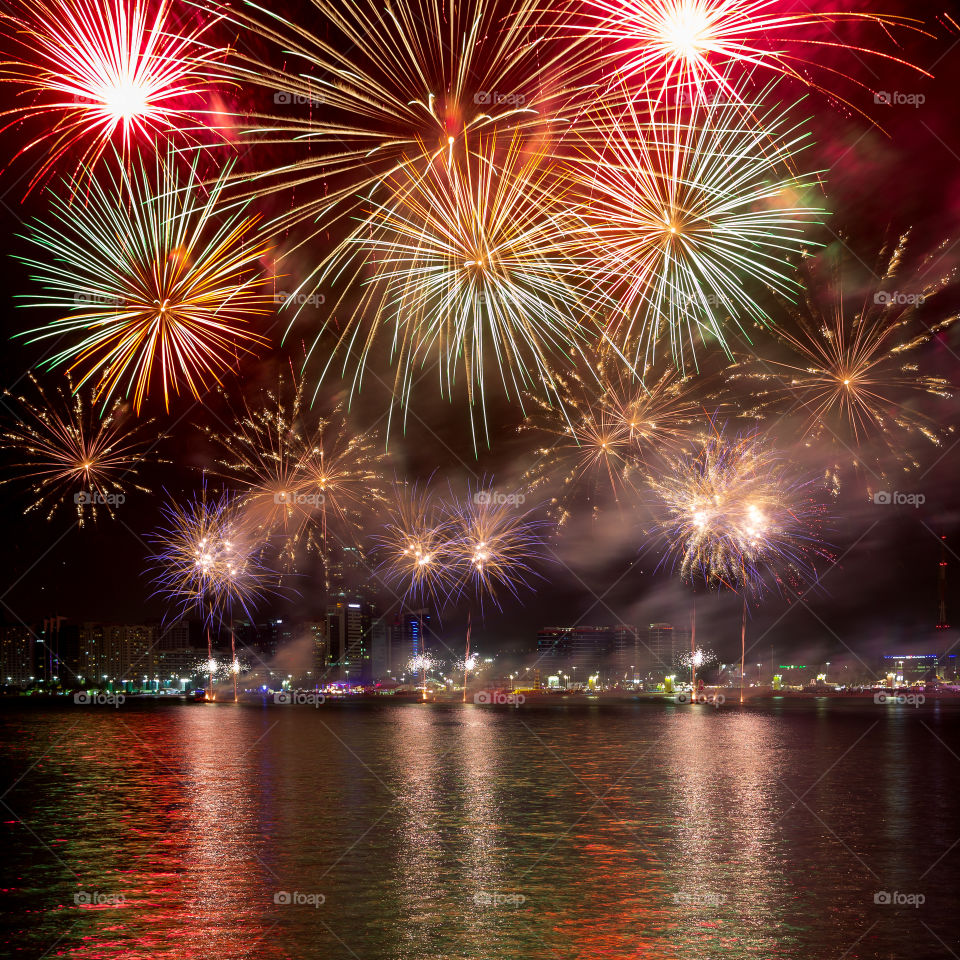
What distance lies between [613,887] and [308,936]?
239 inches

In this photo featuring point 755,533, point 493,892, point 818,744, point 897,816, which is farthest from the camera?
point 818,744

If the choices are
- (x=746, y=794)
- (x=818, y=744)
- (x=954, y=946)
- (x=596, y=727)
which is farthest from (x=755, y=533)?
(x=954, y=946)

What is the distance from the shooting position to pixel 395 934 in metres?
15.8

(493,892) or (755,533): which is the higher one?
(755,533)

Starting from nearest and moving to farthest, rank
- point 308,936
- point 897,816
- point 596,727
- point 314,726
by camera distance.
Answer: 1. point 308,936
2. point 897,816
3. point 596,727
4. point 314,726

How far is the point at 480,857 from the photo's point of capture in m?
22.4

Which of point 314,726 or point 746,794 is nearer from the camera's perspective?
point 746,794

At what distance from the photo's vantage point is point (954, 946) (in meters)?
15.7

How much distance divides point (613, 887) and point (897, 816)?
15.8 meters

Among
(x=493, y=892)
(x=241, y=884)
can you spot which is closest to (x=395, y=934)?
(x=493, y=892)

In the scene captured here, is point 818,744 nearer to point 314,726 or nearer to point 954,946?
point 314,726

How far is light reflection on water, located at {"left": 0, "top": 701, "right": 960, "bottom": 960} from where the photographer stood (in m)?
15.7

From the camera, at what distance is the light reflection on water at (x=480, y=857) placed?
51.5 feet

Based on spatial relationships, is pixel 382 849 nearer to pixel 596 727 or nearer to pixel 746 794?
pixel 746 794
